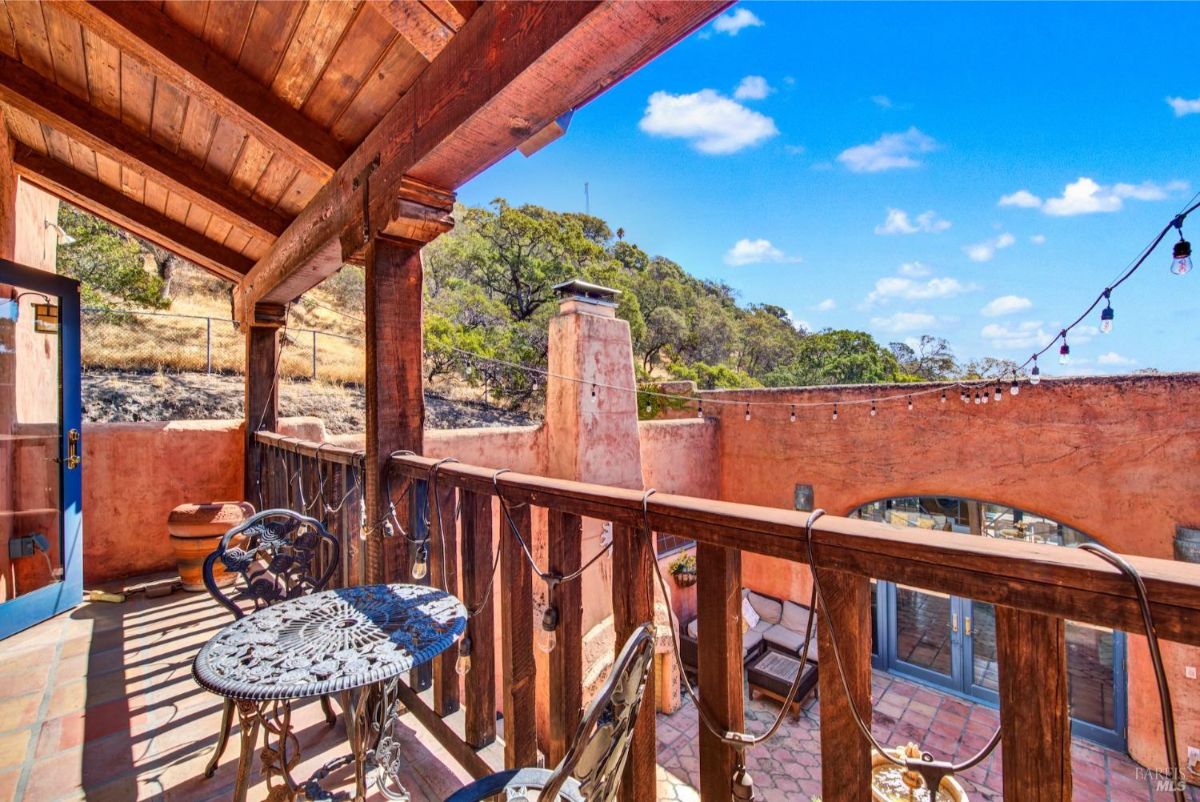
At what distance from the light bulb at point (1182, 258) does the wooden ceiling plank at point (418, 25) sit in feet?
15.9

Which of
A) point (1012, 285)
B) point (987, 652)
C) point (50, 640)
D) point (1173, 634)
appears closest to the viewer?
point (1173, 634)

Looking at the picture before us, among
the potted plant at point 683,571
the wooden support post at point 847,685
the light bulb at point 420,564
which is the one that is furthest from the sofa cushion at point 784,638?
the wooden support post at point 847,685

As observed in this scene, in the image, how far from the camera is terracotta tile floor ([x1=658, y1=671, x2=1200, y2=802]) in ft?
16.8

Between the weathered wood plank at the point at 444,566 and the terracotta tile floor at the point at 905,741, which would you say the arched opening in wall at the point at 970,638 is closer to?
the terracotta tile floor at the point at 905,741

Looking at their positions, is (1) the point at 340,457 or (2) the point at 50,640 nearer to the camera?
(1) the point at 340,457

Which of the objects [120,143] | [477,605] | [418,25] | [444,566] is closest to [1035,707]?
[477,605]

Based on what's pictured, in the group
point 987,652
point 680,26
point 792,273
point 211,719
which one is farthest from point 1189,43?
point 792,273

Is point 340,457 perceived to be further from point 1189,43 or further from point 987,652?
point 1189,43

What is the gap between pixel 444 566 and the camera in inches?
65.3

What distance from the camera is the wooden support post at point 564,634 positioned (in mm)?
1183

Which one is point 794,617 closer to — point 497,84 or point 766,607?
point 766,607

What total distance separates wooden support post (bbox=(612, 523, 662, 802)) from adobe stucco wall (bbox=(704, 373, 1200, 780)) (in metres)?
7.21

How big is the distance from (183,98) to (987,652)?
964 centimetres

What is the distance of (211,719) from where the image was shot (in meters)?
1.89
